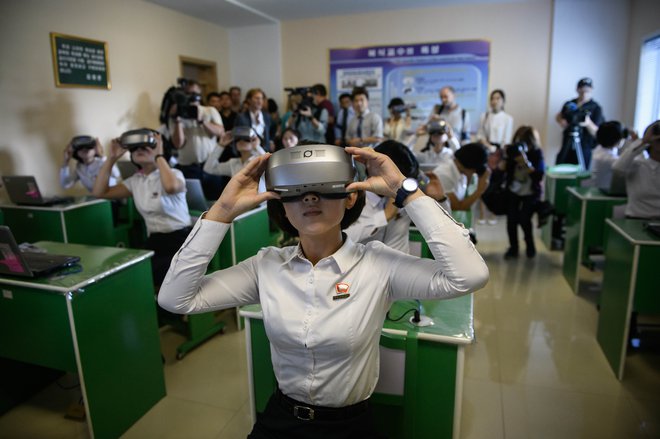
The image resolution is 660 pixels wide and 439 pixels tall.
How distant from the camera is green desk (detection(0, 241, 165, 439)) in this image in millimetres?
1822

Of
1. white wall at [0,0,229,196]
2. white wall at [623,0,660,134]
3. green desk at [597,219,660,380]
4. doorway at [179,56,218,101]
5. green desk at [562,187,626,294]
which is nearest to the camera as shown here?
green desk at [597,219,660,380]

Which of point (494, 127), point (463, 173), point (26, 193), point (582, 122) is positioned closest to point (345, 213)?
point (463, 173)

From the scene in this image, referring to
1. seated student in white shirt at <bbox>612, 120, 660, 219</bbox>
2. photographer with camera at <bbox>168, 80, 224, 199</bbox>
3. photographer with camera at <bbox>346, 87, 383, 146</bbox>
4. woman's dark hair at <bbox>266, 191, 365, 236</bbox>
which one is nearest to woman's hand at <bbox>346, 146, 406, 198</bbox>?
woman's dark hair at <bbox>266, 191, 365, 236</bbox>

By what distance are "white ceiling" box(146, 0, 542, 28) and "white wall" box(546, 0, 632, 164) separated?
0.87 meters

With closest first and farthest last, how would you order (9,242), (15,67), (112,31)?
(9,242), (15,67), (112,31)

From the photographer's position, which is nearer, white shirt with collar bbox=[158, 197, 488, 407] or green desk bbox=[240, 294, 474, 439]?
white shirt with collar bbox=[158, 197, 488, 407]

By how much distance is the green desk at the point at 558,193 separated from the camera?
4523mm

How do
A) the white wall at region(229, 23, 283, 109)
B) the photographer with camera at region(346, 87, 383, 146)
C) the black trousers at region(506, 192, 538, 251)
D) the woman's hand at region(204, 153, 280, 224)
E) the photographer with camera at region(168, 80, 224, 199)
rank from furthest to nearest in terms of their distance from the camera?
the white wall at region(229, 23, 283, 109)
the photographer with camera at region(346, 87, 383, 146)
the photographer with camera at region(168, 80, 224, 199)
the black trousers at region(506, 192, 538, 251)
the woman's hand at region(204, 153, 280, 224)

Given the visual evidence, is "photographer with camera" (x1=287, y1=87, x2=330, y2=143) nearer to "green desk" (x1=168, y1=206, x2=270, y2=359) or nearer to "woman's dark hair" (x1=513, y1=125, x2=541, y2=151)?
"woman's dark hair" (x1=513, y1=125, x2=541, y2=151)

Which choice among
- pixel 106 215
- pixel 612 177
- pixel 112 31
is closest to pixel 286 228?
pixel 106 215

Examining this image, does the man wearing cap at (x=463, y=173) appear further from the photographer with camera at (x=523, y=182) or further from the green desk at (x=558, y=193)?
the green desk at (x=558, y=193)

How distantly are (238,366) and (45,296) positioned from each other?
113 centimetres

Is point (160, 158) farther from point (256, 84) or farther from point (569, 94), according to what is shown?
point (569, 94)

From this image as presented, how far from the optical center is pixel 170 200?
108 inches
